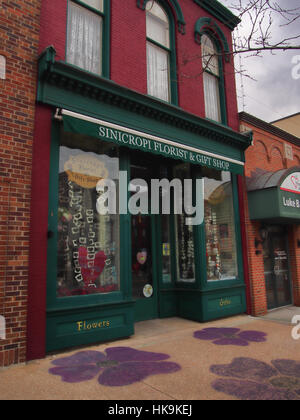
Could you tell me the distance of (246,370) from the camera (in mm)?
4090

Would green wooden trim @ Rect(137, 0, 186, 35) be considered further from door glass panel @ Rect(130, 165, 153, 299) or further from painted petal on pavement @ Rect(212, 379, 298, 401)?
painted petal on pavement @ Rect(212, 379, 298, 401)

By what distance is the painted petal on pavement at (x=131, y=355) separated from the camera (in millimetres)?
4508

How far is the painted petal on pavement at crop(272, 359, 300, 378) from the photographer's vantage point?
158 inches

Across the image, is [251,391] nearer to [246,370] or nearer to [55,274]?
[246,370]

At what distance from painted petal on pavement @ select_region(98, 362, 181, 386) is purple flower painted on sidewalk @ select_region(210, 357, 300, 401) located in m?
0.65

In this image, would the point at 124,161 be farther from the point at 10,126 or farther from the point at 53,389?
the point at 53,389

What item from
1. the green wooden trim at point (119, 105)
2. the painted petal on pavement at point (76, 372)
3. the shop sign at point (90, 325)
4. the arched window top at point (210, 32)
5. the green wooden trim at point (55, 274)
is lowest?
the painted petal on pavement at point (76, 372)

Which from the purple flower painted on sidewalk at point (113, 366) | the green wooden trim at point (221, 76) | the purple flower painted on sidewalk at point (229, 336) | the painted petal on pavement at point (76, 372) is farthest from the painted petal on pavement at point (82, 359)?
the green wooden trim at point (221, 76)

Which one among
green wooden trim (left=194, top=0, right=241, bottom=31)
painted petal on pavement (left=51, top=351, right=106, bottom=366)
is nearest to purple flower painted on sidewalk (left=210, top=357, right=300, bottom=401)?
painted petal on pavement (left=51, top=351, right=106, bottom=366)

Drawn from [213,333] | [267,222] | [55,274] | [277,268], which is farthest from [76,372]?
[277,268]

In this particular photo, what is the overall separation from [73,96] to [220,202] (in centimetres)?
471

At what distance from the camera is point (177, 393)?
3.38 m

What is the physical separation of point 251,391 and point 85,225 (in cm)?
361

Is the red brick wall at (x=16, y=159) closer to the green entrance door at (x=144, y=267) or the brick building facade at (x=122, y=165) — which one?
the brick building facade at (x=122, y=165)
